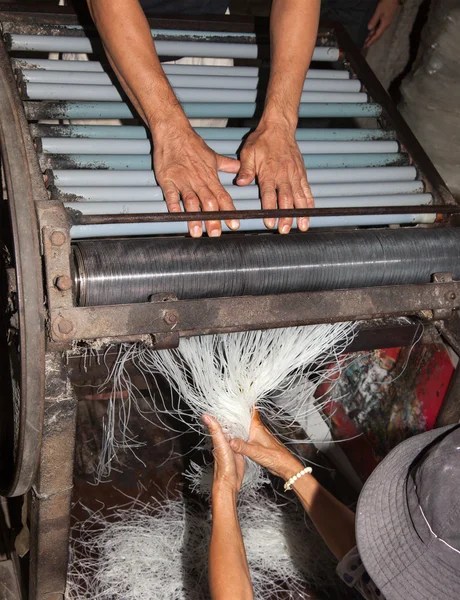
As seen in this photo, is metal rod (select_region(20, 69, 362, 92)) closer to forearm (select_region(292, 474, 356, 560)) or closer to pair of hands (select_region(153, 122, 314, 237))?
pair of hands (select_region(153, 122, 314, 237))

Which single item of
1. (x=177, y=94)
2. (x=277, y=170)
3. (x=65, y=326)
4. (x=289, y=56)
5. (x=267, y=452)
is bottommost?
(x=267, y=452)

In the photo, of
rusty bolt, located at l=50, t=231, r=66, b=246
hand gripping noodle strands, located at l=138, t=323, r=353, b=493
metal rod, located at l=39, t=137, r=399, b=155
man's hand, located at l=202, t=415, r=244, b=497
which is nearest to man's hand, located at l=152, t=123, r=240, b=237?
metal rod, located at l=39, t=137, r=399, b=155

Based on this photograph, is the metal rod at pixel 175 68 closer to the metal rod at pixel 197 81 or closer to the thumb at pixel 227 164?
the metal rod at pixel 197 81

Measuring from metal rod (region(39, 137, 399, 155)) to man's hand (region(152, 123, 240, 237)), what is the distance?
110 mm

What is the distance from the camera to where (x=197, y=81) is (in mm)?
2148

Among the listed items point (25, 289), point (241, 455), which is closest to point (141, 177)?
point (25, 289)

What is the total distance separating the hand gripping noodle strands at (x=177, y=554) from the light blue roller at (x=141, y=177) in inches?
57.0

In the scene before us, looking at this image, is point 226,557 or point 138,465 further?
point 138,465

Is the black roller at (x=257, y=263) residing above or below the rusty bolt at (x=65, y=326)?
above

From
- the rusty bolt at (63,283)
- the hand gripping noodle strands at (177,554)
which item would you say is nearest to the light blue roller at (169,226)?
the rusty bolt at (63,283)

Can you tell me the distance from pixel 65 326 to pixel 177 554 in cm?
150

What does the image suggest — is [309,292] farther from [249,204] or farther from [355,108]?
[355,108]

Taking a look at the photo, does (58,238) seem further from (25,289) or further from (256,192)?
(256,192)

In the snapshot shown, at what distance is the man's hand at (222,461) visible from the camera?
2.04 m
